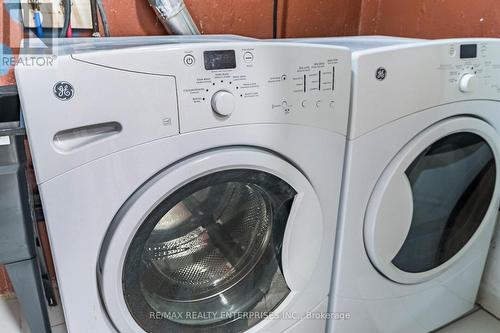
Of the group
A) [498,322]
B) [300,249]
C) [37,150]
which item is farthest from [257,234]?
[498,322]

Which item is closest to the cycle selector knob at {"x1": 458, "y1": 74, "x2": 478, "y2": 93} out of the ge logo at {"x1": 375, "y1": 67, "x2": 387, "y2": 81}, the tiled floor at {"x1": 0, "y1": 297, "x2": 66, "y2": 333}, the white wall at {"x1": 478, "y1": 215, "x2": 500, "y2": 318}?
the ge logo at {"x1": 375, "y1": 67, "x2": 387, "y2": 81}

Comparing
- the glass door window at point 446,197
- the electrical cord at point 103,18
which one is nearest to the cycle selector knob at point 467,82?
the glass door window at point 446,197

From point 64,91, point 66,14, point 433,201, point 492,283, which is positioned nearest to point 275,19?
point 66,14

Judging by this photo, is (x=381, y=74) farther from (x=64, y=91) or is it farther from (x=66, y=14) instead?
(x=66, y=14)

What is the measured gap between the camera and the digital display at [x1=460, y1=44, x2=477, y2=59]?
32.9 inches

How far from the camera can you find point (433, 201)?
0.96m

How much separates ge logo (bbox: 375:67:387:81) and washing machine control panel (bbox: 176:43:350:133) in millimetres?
67

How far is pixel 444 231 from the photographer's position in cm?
102

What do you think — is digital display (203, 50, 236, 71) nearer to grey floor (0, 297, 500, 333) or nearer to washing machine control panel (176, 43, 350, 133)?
washing machine control panel (176, 43, 350, 133)

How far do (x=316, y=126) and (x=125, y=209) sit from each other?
1.29 ft

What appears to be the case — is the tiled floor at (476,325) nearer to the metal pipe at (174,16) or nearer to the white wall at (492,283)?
the white wall at (492,283)

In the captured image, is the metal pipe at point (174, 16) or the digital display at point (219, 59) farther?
the metal pipe at point (174, 16)

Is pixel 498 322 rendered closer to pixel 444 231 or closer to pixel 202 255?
pixel 444 231

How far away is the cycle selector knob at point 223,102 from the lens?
621mm
